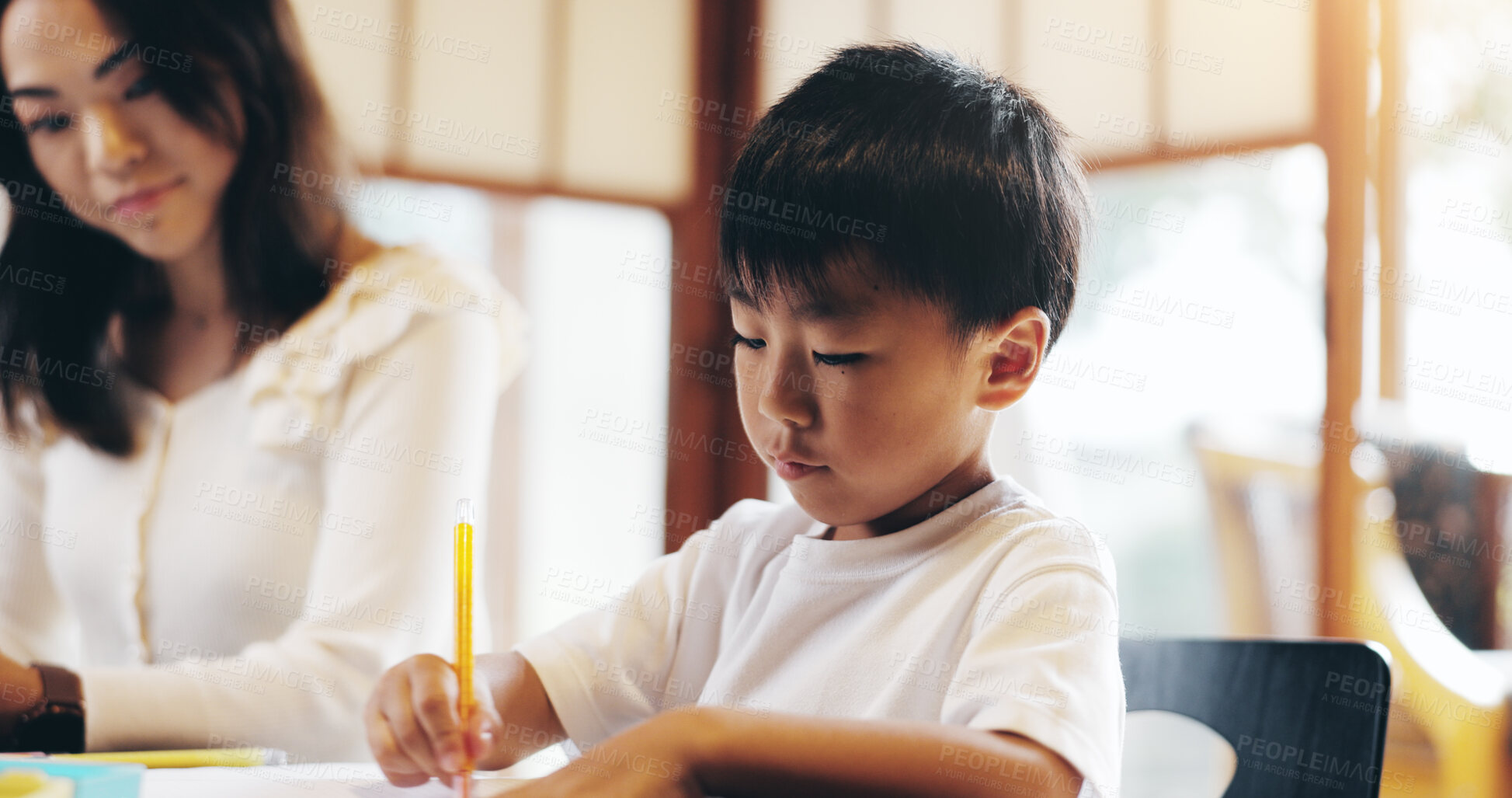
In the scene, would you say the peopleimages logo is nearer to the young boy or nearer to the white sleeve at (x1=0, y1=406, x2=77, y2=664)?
the young boy

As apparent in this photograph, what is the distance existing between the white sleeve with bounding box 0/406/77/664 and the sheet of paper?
34.5 inches

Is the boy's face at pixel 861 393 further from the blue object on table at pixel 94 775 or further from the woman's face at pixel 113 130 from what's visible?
the woman's face at pixel 113 130

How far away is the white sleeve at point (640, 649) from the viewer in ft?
2.45

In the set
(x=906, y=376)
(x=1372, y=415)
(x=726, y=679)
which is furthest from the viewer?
(x=1372, y=415)

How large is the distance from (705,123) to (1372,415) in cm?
151

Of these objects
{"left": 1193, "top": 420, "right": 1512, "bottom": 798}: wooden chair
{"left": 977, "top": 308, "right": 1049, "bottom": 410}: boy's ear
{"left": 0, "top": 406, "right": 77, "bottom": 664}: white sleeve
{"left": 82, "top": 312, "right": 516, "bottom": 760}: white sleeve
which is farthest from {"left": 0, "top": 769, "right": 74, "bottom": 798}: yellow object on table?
{"left": 1193, "top": 420, "right": 1512, "bottom": 798}: wooden chair

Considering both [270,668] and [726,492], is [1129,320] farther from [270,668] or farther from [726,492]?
[270,668]

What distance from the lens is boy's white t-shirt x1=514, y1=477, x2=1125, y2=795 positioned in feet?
1.67

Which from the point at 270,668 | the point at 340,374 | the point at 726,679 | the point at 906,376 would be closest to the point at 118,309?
the point at 340,374

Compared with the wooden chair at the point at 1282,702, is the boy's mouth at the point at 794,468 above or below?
above

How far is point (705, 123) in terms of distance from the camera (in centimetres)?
253

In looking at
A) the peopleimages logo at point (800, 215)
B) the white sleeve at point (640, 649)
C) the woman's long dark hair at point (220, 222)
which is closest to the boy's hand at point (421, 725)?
the white sleeve at point (640, 649)

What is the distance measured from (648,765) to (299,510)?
94 centimetres

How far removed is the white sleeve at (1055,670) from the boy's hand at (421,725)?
252 millimetres
